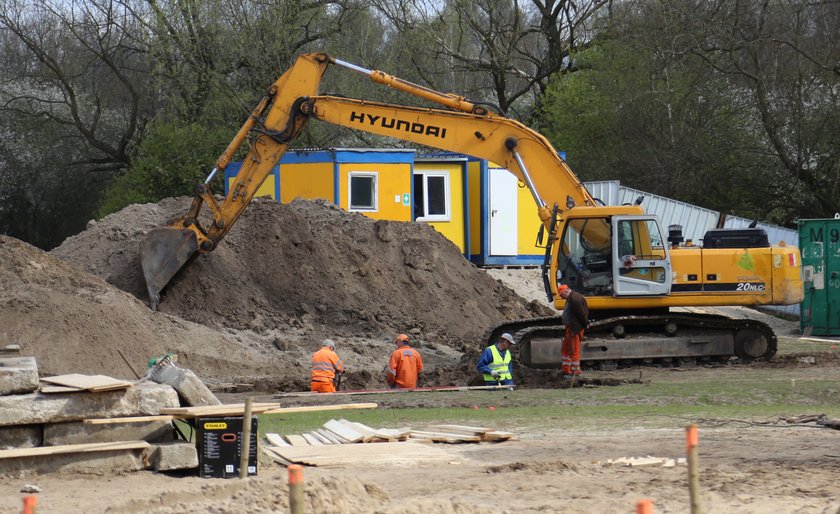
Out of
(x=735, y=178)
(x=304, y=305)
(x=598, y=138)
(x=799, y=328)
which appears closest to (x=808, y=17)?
(x=735, y=178)

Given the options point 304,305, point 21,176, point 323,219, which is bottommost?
point 304,305

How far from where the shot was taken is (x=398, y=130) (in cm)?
2127

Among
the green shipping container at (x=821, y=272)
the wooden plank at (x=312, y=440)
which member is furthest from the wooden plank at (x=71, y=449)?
the green shipping container at (x=821, y=272)

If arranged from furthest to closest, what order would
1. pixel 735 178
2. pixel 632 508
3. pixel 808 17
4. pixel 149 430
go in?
pixel 735 178 < pixel 808 17 < pixel 149 430 < pixel 632 508

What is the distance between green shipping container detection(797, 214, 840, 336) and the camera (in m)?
26.4

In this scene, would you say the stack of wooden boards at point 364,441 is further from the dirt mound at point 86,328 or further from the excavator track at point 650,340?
the dirt mound at point 86,328

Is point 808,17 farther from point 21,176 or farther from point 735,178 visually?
point 21,176

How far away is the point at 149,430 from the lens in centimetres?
1178

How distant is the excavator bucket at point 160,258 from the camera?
23828mm

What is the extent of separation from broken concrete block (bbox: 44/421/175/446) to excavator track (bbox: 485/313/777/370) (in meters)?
9.25

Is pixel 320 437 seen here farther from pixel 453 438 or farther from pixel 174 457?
pixel 174 457

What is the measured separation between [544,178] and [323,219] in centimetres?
832

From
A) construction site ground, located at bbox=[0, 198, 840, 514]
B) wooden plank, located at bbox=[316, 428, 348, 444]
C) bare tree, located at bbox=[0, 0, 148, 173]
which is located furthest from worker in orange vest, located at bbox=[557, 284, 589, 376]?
bare tree, located at bbox=[0, 0, 148, 173]

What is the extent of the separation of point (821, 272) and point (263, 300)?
11.9 metres
